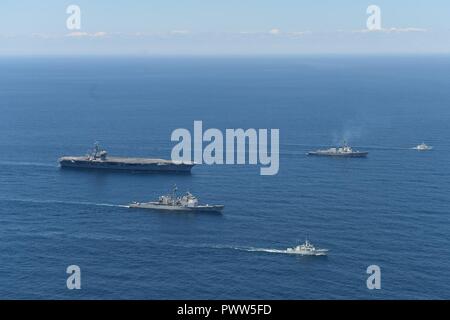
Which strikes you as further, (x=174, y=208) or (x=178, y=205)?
(x=178, y=205)

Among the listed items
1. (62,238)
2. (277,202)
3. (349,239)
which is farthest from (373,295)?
(62,238)

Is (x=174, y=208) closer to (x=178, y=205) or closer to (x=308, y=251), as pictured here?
(x=178, y=205)

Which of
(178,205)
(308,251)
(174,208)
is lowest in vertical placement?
(308,251)

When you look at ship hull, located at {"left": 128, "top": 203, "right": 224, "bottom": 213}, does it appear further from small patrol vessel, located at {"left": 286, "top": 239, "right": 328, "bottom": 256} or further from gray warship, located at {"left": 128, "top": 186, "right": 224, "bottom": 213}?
small patrol vessel, located at {"left": 286, "top": 239, "right": 328, "bottom": 256}

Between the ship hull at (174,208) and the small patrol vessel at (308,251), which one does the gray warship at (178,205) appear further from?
the small patrol vessel at (308,251)

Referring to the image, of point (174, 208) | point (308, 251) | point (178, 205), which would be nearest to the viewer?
point (308, 251)

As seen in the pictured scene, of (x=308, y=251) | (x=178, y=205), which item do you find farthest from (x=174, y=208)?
(x=308, y=251)

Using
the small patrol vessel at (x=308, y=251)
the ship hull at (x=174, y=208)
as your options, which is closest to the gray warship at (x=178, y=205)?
the ship hull at (x=174, y=208)
